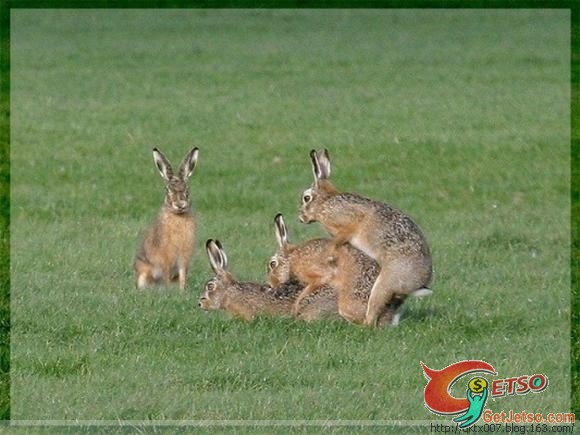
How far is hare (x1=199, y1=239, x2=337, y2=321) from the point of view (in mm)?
9750

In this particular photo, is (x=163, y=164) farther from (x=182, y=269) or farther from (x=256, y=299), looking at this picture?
(x=256, y=299)

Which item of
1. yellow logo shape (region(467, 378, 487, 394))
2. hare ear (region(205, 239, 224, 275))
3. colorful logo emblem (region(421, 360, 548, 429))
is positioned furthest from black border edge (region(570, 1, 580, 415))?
hare ear (region(205, 239, 224, 275))

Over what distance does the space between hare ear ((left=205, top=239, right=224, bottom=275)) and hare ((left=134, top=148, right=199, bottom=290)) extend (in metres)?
0.85

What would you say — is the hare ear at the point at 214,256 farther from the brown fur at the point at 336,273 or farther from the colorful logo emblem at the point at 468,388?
the colorful logo emblem at the point at 468,388

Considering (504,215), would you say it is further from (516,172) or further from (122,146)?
(122,146)

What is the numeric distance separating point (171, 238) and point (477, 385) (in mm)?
3581

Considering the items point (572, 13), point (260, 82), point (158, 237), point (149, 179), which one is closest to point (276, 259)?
point (158, 237)

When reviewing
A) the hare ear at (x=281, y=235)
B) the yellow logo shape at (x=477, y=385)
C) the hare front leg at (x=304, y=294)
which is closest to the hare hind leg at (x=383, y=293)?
the hare front leg at (x=304, y=294)

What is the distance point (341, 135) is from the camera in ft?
62.2

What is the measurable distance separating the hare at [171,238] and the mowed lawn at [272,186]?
19 centimetres

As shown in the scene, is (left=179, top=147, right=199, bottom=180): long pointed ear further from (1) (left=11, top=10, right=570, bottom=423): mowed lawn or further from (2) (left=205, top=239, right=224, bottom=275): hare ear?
(2) (left=205, top=239, right=224, bottom=275): hare ear

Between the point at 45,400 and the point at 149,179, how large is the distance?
8429 mm

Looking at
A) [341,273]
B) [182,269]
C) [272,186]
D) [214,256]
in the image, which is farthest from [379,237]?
[272,186]

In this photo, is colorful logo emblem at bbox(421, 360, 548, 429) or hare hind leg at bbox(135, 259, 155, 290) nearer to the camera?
colorful logo emblem at bbox(421, 360, 548, 429)
